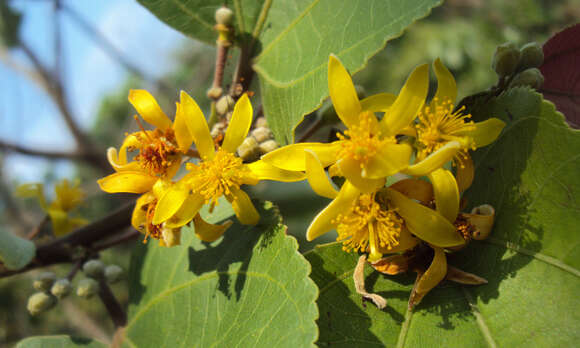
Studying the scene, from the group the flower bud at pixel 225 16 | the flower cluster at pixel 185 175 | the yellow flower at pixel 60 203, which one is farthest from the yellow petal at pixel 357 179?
the yellow flower at pixel 60 203

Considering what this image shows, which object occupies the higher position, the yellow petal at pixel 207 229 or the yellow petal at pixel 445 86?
the yellow petal at pixel 445 86

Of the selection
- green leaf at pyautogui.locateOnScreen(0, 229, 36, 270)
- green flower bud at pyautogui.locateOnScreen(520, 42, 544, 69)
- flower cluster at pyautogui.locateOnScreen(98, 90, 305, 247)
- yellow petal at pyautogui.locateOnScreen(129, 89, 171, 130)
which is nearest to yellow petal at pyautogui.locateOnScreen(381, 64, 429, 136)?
flower cluster at pyautogui.locateOnScreen(98, 90, 305, 247)

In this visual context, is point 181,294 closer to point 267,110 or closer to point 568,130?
point 267,110

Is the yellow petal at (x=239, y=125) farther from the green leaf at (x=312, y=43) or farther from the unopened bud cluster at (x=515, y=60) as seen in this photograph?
the unopened bud cluster at (x=515, y=60)

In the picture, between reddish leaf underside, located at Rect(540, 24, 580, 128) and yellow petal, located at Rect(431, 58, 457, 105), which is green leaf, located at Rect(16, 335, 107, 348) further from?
reddish leaf underside, located at Rect(540, 24, 580, 128)

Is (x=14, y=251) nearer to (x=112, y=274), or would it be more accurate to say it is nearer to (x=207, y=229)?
(x=112, y=274)

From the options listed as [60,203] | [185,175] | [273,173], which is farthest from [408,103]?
[60,203]

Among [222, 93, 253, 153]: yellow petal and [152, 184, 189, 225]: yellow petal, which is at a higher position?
[222, 93, 253, 153]: yellow petal

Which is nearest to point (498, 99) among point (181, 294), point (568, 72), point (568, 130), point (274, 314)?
point (568, 130)

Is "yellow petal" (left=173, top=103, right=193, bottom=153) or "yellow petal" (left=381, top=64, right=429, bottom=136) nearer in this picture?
"yellow petal" (left=381, top=64, right=429, bottom=136)
